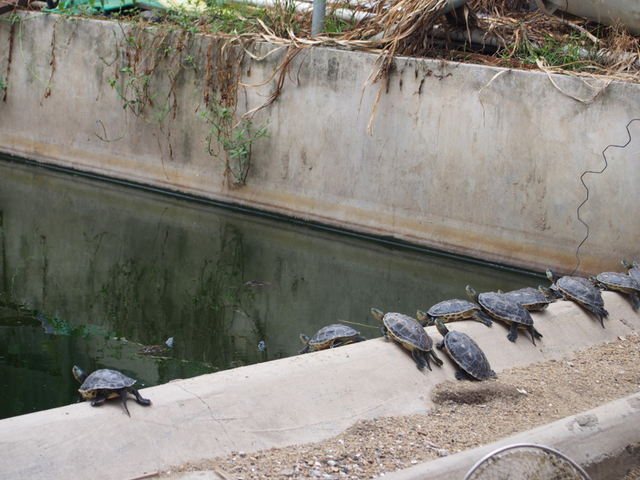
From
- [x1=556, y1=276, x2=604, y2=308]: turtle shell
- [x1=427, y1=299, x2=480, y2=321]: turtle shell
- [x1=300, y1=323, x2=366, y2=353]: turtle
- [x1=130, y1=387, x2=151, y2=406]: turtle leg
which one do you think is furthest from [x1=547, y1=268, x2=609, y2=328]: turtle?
[x1=130, y1=387, x2=151, y2=406]: turtle leg

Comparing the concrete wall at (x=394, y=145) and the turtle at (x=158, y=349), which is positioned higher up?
the concrete wall at (x=394, y=145)

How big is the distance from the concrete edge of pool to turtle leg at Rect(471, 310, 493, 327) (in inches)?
5.6

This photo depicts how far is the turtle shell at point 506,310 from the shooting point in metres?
4.69

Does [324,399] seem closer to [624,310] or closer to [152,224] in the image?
[624,310]

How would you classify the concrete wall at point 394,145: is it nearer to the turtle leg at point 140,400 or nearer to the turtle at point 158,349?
the turtle at point 158,349

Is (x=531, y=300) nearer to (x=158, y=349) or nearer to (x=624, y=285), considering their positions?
(x=624, y=285)

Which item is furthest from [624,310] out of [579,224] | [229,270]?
[229,270]

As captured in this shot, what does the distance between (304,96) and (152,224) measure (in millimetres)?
2757

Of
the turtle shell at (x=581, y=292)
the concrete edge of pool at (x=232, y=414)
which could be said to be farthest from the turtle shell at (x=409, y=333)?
the turtle shell at (x=581, y=292)

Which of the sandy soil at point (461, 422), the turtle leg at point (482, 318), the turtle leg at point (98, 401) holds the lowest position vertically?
the sandy soil at point (461, 422)

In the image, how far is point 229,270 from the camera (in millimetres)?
7047

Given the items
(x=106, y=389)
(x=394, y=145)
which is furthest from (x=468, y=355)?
(x=394, y=145)

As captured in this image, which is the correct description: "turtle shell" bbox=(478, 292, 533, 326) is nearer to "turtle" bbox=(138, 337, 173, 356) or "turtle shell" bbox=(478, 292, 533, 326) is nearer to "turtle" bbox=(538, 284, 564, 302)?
"turtle" bbox=(538, 284, 564, 302)

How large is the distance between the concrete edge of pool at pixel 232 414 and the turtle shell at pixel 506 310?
0.20m
